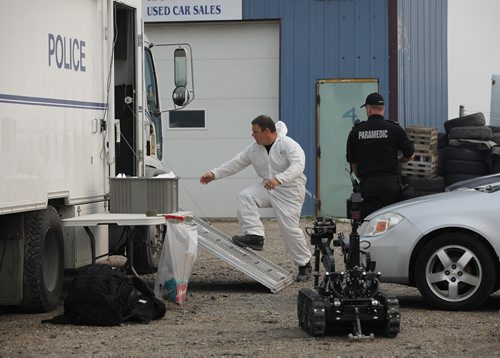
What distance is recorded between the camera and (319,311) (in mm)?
8594

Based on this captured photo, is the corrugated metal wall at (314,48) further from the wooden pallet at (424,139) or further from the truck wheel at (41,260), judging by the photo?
the truck wheel at (41,260)

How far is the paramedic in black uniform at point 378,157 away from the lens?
37.3 ft

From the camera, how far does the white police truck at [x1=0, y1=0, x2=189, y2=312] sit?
9430 millimetres

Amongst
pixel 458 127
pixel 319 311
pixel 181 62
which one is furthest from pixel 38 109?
pixel 458 127

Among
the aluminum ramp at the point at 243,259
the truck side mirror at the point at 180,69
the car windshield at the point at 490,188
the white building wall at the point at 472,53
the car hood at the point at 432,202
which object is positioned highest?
the white building wall at the point at 472,53

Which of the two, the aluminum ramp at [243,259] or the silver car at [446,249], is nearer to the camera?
the silver car at [446,249]

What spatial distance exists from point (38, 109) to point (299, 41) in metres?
11.0

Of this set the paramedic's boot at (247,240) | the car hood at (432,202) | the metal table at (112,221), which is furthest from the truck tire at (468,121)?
the metal table at (112,221)

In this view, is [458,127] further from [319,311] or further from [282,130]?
[319,311]

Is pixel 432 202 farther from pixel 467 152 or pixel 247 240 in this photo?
pixel 467 152

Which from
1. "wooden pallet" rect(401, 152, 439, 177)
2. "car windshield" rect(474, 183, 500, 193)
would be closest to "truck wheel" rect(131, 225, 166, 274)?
"car windshield" rect(474, 183, 500, 193)

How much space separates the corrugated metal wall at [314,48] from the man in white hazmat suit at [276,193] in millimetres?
7690

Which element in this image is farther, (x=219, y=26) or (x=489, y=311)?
(x=219, y=26)

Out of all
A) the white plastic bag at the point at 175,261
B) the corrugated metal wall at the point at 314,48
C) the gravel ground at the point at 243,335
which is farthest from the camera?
the corrugated metal wall at the point at 314,48
